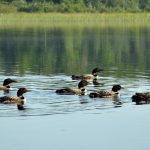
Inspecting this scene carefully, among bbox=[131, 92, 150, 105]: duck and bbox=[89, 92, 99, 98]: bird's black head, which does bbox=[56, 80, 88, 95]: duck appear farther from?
bbox=[131, 92, 150, 105]: duck

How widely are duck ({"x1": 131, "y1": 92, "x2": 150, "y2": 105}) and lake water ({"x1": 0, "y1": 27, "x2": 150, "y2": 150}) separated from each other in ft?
0.68

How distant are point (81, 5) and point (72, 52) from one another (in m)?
52.3

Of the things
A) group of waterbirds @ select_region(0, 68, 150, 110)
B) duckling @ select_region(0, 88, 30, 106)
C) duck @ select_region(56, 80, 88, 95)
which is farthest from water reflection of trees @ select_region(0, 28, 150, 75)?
duckling @ select_region(0, 88, 30, 106)

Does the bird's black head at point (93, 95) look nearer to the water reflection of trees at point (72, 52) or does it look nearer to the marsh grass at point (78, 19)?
the water reflection of trees at point (72, 52)

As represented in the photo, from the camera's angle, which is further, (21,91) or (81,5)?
(81,5)

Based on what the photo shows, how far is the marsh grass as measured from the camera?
82.3m

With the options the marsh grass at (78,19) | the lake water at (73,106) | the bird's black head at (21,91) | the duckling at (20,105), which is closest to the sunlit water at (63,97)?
the lake water at (73,106)

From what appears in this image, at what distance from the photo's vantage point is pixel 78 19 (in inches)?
3396

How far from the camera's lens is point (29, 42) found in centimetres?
5538

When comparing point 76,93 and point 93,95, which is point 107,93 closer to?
point 93,95

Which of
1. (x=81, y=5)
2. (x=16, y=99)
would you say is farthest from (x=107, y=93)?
(x=81, y=5)

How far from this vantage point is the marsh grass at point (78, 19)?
82312mm

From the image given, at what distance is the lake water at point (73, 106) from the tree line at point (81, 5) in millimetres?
44517

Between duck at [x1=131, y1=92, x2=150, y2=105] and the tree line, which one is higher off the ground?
the tree line
